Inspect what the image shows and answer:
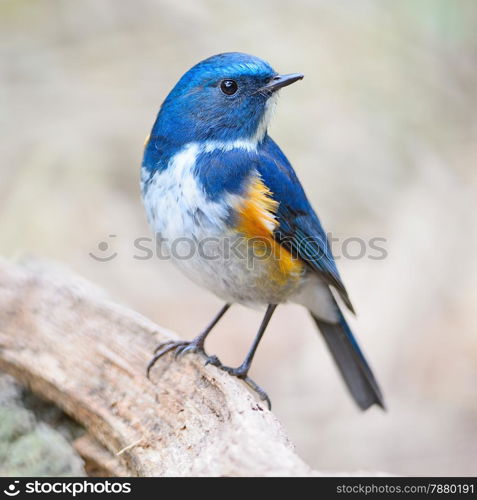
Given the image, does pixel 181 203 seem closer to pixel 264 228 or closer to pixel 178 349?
pixel 264 228

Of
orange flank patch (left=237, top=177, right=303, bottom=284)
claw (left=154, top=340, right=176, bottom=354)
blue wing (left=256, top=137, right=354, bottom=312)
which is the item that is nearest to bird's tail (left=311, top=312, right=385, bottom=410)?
blue wing (left=256, top=137, right=354, bottom=312)

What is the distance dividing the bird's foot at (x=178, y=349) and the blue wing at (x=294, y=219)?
2.05ft

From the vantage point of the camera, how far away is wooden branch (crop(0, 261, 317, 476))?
2.80 meters

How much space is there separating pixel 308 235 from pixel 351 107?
11.4 ft

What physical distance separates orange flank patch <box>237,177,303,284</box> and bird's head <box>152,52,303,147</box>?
0.93ft

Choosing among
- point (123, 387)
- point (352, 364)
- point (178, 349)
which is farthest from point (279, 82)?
point (352, 364)

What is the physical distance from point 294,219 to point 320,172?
2990 mm

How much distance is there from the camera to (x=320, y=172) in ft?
22.4

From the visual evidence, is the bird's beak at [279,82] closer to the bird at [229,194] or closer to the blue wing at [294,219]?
the bird at [229,194]

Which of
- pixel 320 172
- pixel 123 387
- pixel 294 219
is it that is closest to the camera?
pixel 123 387

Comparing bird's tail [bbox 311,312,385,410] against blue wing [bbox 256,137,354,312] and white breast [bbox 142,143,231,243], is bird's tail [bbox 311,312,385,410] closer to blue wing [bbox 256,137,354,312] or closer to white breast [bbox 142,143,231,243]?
blue wing [bbox 256,137,354,312]

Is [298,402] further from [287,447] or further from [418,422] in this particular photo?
[287,447]

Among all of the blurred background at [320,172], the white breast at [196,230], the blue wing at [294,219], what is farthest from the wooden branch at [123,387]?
the blurred background at [320,172]

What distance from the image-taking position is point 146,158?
150 inches
